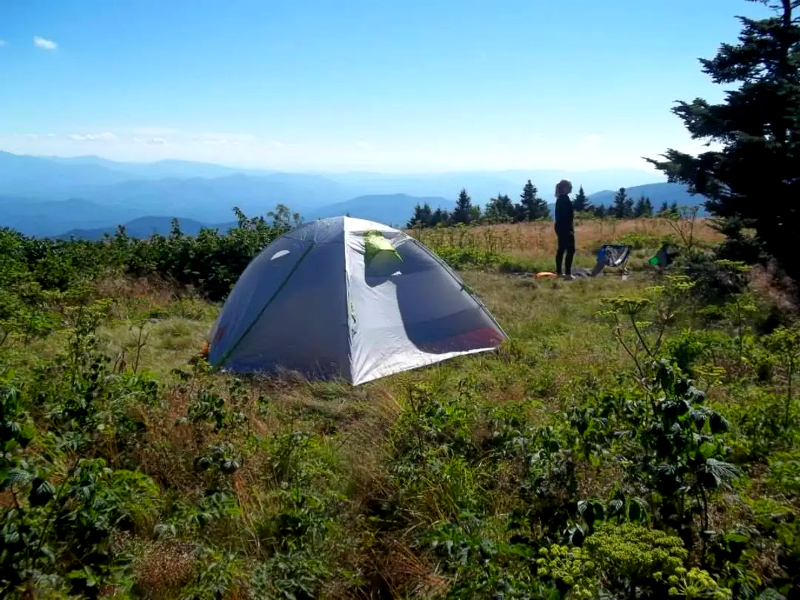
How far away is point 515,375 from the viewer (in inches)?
230

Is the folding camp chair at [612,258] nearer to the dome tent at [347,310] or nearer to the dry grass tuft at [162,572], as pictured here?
the dome tent at [347,310]

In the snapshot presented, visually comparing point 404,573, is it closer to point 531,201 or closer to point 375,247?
point 375,247

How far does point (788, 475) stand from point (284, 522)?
2.60 meters

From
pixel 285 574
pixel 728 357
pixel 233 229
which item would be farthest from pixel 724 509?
pixel 233 229

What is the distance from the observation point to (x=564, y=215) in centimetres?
1145

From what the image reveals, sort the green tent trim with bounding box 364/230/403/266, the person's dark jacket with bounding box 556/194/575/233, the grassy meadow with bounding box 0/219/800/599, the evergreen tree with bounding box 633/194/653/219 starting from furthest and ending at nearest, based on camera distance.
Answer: the evergreen tree with bounding box 633/194/653/219
the person's dark jacket with bounding box 556/194/575/233
the green tent trim with bounding box 364/230/403/266
the grassy meadow with bounding box 0/219/800/599

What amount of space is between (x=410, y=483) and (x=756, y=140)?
30.2 feet

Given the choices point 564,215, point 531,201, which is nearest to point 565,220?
point 564,215

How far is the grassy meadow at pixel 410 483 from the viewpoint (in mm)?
2264

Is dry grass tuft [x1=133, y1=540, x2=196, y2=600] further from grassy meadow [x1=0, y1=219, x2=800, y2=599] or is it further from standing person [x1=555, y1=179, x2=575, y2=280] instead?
standing person [x1=555, y1=179, x2=575, y2=280]

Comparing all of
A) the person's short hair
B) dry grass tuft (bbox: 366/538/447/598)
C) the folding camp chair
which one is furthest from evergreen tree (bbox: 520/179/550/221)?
dry grass tuft (bbox: 366/538/447/598)

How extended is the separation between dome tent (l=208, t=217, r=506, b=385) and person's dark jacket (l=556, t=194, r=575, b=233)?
16.8 ft

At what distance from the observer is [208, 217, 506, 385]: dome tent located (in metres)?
6.25

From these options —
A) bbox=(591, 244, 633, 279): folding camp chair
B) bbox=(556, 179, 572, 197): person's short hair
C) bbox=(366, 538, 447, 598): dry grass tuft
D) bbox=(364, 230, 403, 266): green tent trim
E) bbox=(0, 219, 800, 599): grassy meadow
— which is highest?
bbox=(556, 179, 572, 197): person's short hair
